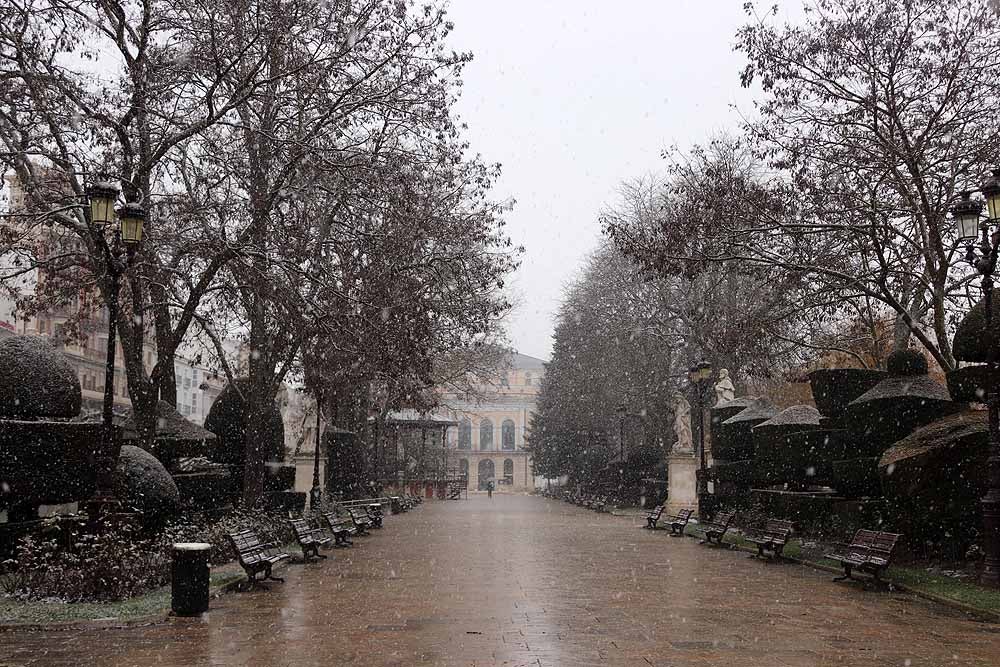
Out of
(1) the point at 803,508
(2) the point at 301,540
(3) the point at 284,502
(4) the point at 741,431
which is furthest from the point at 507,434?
(2) the point at 301,540

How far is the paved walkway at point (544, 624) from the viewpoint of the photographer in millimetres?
8602

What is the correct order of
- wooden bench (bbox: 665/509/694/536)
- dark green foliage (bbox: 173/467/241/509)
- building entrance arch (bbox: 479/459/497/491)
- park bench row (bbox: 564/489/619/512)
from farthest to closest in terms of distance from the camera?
building entrance arch (bbox: 479/459/497/491) → park bench row (bbox: 564/489/619/512) → wooden bench (bbox: 665/509/694/536) → dark green foliage (bbox: 173/467/241/509)

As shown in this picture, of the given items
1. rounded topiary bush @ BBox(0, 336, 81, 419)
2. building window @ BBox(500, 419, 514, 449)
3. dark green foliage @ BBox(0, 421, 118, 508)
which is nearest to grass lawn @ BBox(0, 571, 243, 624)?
dark green foliage @ BBox(0, 421, 118, 508)

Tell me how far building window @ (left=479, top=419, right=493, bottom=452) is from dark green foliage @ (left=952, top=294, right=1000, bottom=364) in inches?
3869

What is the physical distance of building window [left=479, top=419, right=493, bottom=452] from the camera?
371 feet

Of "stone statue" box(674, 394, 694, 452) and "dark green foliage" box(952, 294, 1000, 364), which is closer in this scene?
"dark green foliage" box(952, 294, 1000, 364)

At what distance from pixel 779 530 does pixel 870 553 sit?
3.94 meters

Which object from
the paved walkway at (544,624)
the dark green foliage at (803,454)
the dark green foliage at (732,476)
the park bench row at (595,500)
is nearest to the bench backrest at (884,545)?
the paved walkway at (544,624)

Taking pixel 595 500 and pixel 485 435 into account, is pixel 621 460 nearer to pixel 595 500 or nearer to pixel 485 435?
pixel 595 500

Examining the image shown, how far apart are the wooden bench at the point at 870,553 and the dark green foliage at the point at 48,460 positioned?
33.8 feet

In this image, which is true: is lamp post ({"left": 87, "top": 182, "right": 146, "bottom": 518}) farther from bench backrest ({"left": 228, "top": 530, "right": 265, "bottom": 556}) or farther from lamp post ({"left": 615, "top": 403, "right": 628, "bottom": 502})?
lamp post ({"left": 615, "top": 403, "right": 628, "bottom": 502})

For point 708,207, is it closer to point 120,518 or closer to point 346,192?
point 346,192

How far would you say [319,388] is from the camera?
74.5 feet

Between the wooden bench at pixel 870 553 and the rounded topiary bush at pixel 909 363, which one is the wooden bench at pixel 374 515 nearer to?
the rounded topiary bush at pixel 909 363
